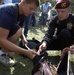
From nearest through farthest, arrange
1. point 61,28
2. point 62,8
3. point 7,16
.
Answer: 1. point 7,16
2. point 62,8
3. point 61,28

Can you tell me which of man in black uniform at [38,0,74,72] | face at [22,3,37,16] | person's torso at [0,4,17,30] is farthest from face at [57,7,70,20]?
person's torso at [0,4,17,30]

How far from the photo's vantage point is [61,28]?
12.8 ft

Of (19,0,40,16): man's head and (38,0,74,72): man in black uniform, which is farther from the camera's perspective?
(38,0,74,72): man in black uniform

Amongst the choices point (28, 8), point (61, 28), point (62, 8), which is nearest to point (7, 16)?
point (28, 8)

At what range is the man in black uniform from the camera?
11.6 feet

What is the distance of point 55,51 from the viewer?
457 centimetres

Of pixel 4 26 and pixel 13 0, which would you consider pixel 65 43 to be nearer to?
pixel 4 26

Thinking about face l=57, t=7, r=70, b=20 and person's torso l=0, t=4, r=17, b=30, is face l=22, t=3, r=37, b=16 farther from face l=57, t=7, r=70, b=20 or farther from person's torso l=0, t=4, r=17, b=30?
face l=57, t=7, r=70, b=20

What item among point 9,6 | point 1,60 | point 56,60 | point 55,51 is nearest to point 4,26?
point 9,6

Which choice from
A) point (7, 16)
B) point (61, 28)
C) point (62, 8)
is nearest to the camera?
point (7, 16)

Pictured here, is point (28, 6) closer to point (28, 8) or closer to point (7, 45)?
point (28, 8)

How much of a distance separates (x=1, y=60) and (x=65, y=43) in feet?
3.35

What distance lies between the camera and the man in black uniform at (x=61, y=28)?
139 inches

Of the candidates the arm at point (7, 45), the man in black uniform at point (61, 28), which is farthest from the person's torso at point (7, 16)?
the man in black uniform at point (61, 28)
